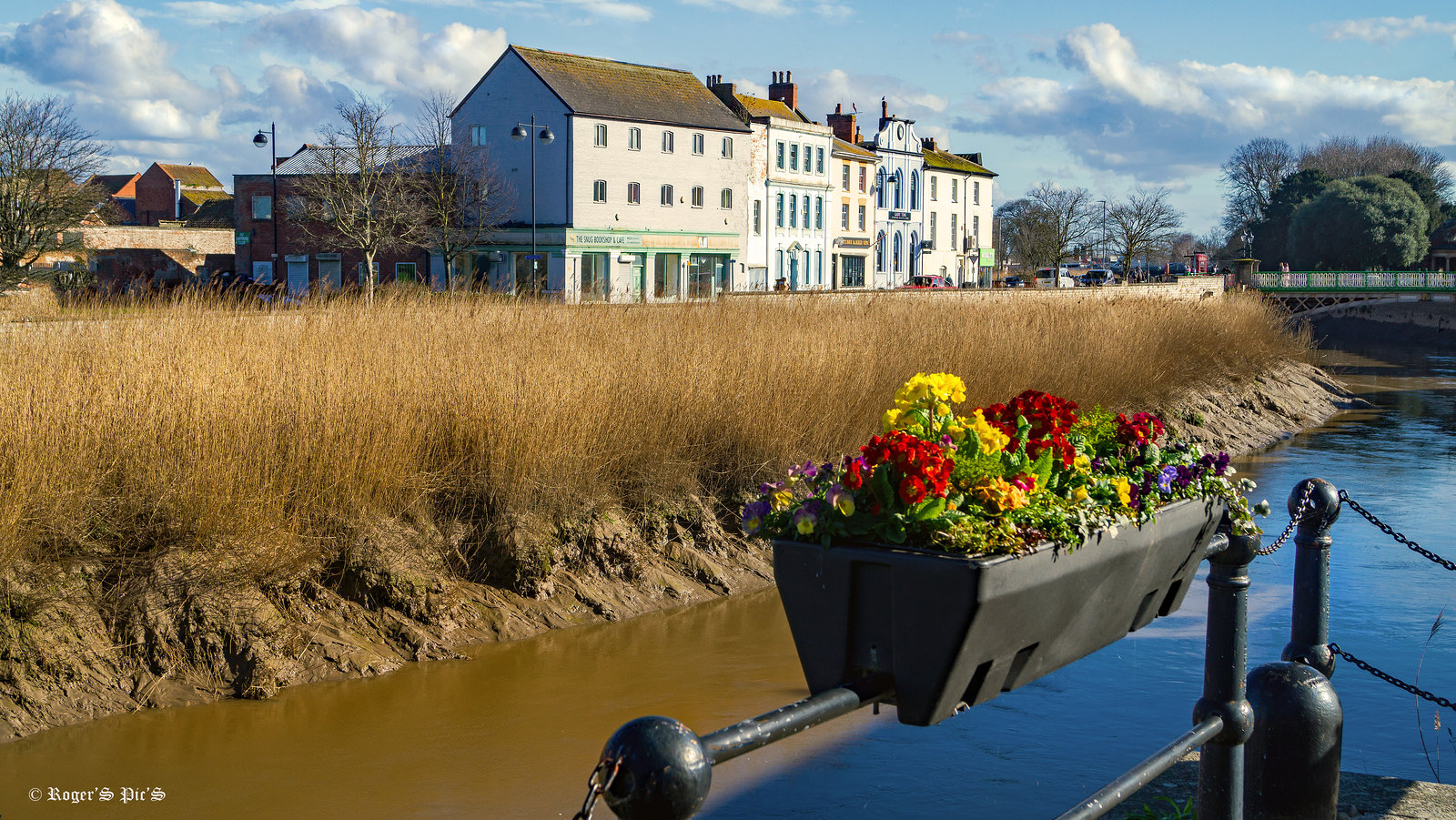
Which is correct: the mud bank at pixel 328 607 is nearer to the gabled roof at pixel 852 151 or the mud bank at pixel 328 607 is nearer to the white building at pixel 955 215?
the gabled roof at pixel 852 151

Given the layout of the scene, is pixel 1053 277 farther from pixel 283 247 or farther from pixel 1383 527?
pixel 1383 527

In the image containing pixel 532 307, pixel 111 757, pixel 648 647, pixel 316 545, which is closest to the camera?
pixel 111 757

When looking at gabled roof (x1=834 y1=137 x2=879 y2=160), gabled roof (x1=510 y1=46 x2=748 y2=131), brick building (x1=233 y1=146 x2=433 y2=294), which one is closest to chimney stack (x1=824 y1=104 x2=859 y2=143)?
gabled roof (x1=834 y1=137 x2=879 y2=160)

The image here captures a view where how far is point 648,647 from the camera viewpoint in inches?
404

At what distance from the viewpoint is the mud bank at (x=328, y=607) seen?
7.96 meters

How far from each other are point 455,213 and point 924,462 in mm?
45901

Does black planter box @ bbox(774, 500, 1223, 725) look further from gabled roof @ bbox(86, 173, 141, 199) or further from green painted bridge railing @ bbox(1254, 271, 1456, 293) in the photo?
gabled roof @ bbox(86, 173, 141, 199)

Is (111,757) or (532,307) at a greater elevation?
(532,307)

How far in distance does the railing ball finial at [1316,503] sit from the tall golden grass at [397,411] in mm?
7020

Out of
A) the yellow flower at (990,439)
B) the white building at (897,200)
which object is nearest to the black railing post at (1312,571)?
the yellow flower at (990,439)

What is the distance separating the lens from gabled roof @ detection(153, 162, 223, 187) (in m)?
91.6

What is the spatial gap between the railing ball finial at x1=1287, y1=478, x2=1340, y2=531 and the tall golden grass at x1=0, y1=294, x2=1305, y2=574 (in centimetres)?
702

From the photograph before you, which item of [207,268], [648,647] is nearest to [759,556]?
[648,647]

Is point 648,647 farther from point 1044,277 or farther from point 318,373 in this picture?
point 1044,277
